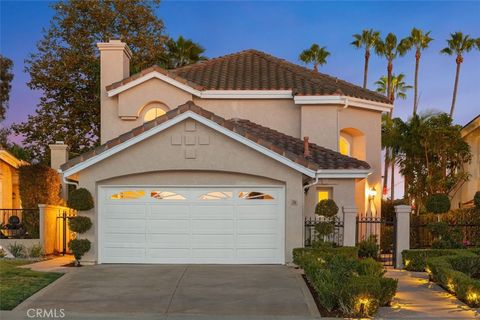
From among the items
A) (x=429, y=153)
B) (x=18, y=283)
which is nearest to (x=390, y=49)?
(x=429, y=153)

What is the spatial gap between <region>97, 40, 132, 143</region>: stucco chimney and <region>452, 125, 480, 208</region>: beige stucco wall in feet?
59.4

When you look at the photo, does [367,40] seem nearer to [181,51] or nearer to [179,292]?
[181,51]

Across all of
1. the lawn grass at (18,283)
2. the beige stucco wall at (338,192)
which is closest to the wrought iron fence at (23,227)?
the lawn grass at (18,283)

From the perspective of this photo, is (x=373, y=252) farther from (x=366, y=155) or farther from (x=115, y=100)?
(x=115, y=100)

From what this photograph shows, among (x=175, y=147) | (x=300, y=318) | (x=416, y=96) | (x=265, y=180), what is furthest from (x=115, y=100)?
A: (x=416, y=96)

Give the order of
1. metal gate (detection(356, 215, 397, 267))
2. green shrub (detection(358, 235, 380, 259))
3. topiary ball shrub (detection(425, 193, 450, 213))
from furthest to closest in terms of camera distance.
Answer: topiary ball shrub (detection(425, 193, 450, 213)) → green shrub (detection(358, 235, 380, 259)) → metal gate (detection(356, 215, 397, 267))

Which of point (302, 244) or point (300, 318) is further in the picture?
point (302, 244)

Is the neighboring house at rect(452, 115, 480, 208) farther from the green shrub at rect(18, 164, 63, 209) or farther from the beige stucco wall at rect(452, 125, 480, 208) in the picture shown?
the green shrub at rect(18, 164, 63, 209)

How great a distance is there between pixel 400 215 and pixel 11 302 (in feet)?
38.4

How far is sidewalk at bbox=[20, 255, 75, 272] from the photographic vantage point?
55.6 ft

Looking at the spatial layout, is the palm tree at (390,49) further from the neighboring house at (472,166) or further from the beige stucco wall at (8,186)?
the beige stucco wall at (8,186)

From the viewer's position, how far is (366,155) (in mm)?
25375

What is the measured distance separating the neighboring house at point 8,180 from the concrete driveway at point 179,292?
11155mm

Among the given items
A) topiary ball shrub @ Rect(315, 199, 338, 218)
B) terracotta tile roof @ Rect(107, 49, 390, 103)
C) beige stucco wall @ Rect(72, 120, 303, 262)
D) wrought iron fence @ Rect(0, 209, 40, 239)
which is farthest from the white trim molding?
terracotta tile roof @ Rect(107, 49, 390, 103)
